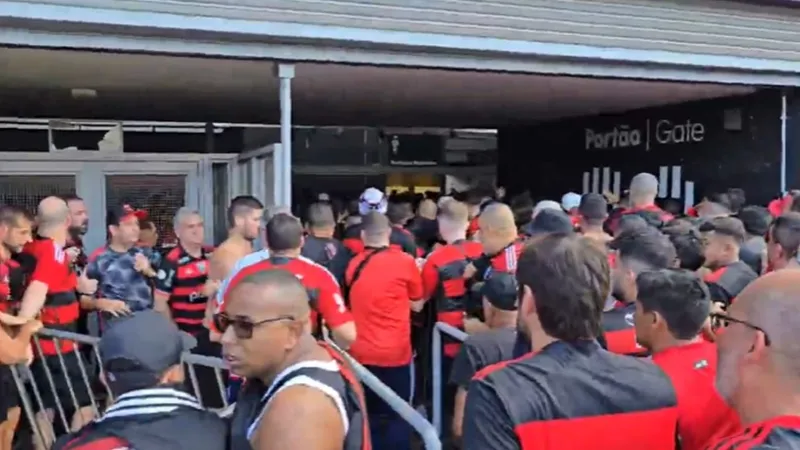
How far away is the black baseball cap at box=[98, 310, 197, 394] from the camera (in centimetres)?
211

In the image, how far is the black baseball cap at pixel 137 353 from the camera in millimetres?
2105

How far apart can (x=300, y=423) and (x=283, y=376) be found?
174mm

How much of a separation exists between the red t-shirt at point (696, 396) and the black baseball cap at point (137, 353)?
1456 mm

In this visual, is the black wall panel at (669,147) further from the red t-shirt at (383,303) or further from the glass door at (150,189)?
the glass door at (150,189)

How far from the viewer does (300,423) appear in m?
2.01

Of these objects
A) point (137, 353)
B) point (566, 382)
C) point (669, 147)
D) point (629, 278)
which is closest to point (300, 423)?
point (137, 353)

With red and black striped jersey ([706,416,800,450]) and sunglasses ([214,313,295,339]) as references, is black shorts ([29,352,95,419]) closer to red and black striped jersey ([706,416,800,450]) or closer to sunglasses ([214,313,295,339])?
sunglasses ([214,313,295,339])

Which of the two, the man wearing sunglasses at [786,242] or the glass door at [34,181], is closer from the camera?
the man wearing sunglasses at [786,242]

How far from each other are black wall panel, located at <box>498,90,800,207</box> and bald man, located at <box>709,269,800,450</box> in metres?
8.10

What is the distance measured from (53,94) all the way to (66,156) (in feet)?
2.55

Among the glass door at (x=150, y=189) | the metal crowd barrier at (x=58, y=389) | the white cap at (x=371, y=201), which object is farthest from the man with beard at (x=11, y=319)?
the glass door at (x=150, y=189)

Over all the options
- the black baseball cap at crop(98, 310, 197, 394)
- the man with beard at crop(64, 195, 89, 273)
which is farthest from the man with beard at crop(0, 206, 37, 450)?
the black baseball cap at crop(98, 310, 197, 394)

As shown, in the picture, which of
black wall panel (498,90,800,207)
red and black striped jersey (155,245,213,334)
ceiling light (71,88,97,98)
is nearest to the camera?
red and black striped jersey (155,245,213,334)

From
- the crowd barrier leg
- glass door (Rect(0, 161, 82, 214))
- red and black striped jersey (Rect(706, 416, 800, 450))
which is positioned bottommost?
the crowd barrier leg
